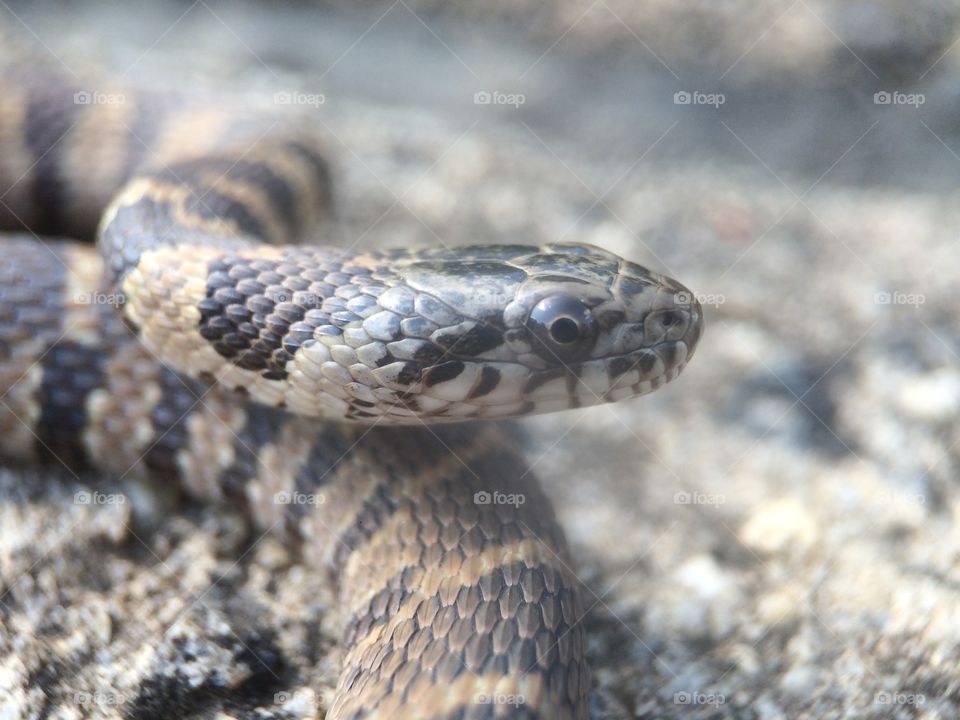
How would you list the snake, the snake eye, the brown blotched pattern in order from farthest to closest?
1. the snake eye
2. the snake
3. the brown blotched pattern

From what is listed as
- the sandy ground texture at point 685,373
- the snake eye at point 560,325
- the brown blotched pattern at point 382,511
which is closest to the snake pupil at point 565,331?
the snake eye at point 560,325

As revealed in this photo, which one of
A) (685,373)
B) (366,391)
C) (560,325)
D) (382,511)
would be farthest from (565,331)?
(685,373)

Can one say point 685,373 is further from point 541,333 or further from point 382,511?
point 382,511

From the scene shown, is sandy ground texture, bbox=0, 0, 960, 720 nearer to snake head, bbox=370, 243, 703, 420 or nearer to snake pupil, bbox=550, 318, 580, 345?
snake head, bbox=370, 243, 703, 420

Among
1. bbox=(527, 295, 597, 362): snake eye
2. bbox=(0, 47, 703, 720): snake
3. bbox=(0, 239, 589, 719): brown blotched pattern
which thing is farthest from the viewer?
bbox=(527, 295, 597, 362): snake eye

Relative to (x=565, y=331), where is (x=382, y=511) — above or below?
below

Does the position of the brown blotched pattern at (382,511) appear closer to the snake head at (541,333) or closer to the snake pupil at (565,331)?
the snake head at (541,333)

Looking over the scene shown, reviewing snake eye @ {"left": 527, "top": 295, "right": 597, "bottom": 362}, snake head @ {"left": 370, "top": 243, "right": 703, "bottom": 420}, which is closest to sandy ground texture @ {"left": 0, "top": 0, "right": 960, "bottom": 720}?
snake head @ {"left": 370, "top": 243, "right": 703, "bottom": 420}
